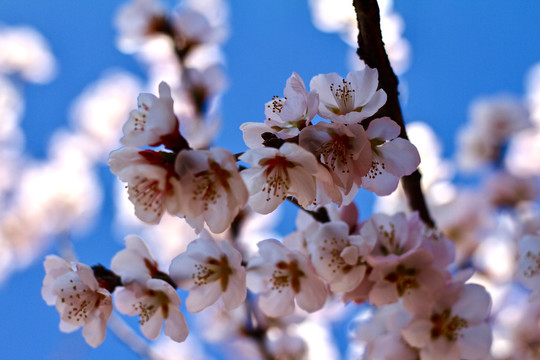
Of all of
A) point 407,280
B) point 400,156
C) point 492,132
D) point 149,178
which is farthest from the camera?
point 492,132

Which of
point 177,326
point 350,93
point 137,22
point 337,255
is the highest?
point 137,22

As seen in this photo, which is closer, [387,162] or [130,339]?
[387,162]

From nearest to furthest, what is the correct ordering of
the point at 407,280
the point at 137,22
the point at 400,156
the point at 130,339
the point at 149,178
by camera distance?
the point at 149,178 < the point at 400,156 < the point at 407,280 < the point at 130,339 < the point at 137,22

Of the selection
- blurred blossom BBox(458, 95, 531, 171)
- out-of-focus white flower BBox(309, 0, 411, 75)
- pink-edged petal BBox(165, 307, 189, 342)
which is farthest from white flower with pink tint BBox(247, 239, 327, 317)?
blurred blossom BBox(458, 95, 531, 171)

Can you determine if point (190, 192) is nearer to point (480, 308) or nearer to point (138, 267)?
point (138, 267)

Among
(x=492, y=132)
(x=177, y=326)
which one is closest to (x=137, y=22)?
(x=177, y=326)

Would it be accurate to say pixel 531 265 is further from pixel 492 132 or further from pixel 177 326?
pixel 492 132

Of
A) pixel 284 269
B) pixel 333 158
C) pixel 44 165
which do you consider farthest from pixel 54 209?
pixel 333 158

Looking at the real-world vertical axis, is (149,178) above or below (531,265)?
below
